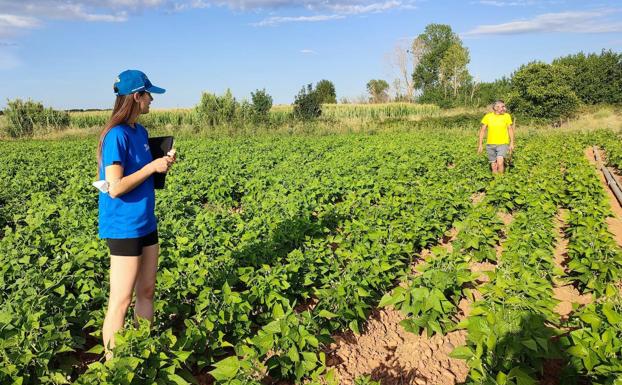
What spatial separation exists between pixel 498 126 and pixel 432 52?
63.2 meters

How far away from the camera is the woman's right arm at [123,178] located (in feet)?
8.41

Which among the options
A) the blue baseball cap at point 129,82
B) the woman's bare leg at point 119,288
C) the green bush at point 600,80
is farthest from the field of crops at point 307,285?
the green bush at point 600,80

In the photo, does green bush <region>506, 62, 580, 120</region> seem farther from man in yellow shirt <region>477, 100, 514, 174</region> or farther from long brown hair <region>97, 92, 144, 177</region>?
long brown hair <region>97, 92, 144, 177</region>

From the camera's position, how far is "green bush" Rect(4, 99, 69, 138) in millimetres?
26219

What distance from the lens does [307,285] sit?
14.6 ft

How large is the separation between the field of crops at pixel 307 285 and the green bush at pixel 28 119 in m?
21.4

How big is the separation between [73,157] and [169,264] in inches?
Result: 430

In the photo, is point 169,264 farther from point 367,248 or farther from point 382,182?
point 382,182

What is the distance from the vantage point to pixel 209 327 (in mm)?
3109

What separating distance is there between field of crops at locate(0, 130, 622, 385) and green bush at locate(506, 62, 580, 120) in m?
24.5

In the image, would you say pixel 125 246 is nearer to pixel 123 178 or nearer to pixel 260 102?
pixel 123 178

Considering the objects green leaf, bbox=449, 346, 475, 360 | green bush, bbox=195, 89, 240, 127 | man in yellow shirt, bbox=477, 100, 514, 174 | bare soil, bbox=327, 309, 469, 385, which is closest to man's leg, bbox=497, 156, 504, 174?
man in yellow shirt, bbox=477, 100, 514, 174

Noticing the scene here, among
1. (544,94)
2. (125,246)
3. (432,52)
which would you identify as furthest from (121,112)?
(432,52)

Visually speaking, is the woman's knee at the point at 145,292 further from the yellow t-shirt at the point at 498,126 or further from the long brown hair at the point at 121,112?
the yellow t-shirt at the point at 498,126
